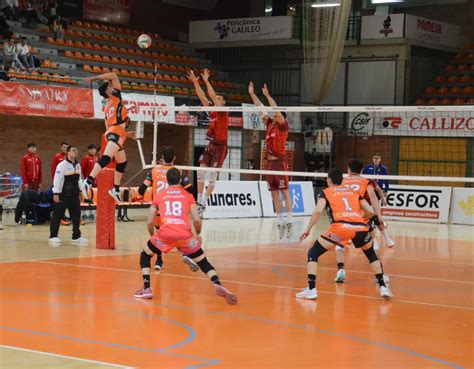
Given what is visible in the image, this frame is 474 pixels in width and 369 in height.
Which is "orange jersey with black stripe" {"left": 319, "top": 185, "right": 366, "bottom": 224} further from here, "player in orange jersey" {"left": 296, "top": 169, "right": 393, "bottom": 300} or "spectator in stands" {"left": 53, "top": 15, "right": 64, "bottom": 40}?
"spectator in stands" {"left": 53, "top": 15, "right": 64, "bottom": 40}

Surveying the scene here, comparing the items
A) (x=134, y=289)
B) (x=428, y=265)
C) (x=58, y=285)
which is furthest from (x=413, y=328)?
(x=428, y=265)

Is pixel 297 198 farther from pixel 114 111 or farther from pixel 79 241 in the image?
pixel 114 111

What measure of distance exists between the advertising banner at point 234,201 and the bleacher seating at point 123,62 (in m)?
4.25

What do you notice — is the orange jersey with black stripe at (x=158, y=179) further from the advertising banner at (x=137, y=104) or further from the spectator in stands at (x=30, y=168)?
the advertising banner at (x=137, y=104)

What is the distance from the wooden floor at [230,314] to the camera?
7.01 meters

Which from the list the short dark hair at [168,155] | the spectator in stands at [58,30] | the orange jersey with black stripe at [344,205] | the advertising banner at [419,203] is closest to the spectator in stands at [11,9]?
the spectator in stands at [58,30]

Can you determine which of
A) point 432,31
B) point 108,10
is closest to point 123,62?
point 108,10

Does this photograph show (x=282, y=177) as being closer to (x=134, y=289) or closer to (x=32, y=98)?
(x=134, y=289)

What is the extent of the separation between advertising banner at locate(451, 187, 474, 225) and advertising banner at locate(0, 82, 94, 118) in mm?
10923

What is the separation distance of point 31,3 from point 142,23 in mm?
6768

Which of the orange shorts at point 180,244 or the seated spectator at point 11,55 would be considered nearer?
the orange shorts at point 180,244

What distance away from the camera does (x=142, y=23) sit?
1367 inches

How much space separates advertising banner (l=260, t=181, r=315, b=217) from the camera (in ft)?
83.5

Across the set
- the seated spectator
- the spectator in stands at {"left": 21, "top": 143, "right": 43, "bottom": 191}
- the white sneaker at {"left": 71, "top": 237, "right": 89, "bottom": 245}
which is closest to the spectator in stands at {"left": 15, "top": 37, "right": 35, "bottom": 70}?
the seated spectator
